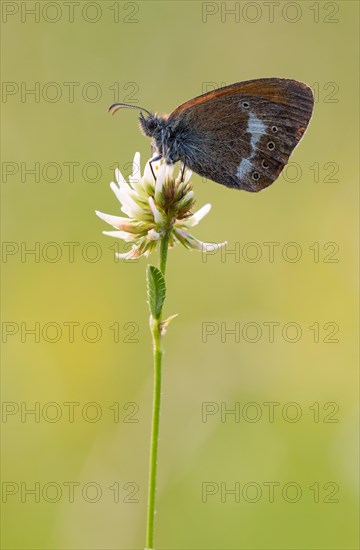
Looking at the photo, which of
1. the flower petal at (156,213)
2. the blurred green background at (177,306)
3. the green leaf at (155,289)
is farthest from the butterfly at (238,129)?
the blurred green background at (177,306)

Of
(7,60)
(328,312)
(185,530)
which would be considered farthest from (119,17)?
(185,530)

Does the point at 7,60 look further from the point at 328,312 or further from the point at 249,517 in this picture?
the point at 249,517

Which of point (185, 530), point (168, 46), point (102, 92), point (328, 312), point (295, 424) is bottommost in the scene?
point (185, 530)

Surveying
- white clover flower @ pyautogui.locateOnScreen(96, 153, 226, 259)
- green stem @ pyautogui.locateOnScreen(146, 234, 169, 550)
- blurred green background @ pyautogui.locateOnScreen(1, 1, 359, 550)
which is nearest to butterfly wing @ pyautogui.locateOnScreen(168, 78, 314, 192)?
white clover flower @ pyautogui.locateOnScreen(96, 153, 226, 259)

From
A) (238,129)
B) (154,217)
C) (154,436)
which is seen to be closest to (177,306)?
(238,129)

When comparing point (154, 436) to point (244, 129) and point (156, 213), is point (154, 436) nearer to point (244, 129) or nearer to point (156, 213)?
point (156, 213)

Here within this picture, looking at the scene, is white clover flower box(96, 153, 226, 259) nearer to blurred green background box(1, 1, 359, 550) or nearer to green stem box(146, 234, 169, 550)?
green stem box(146, 234, 169, 550)

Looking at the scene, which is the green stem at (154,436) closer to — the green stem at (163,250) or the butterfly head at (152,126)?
the green stem at (163,250)
